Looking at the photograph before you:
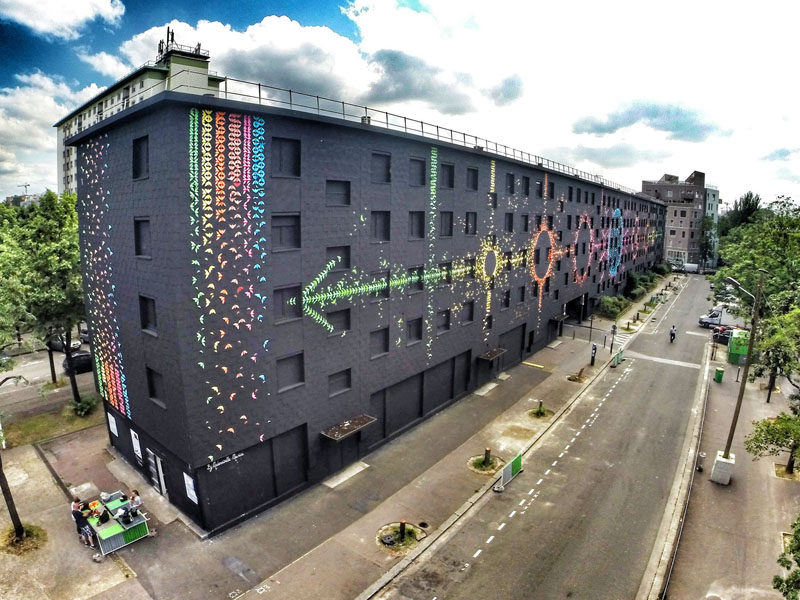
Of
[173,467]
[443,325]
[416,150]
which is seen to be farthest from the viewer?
[443,325]

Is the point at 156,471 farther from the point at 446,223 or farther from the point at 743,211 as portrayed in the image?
the point at 743,211

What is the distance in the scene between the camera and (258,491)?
65.3 ft

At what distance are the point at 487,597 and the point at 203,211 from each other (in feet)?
54.2

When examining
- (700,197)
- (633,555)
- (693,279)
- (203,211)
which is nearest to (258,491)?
(203,211)

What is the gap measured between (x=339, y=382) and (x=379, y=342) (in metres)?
3.32

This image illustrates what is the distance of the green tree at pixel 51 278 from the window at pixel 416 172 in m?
21.3

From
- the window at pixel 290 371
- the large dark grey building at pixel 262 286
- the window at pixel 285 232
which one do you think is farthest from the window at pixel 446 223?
the window at pixel 290 371

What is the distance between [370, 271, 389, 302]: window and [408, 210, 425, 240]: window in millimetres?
3063

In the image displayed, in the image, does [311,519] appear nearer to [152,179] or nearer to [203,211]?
[203,211]

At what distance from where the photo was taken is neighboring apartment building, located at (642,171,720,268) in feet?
359

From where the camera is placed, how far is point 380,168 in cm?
2381

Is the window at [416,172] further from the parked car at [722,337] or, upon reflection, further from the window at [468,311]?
the parked car at [722,337]

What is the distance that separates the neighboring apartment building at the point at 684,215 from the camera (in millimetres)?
109375

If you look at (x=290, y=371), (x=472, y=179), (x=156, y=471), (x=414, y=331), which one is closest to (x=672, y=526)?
(x=414, y=331)
